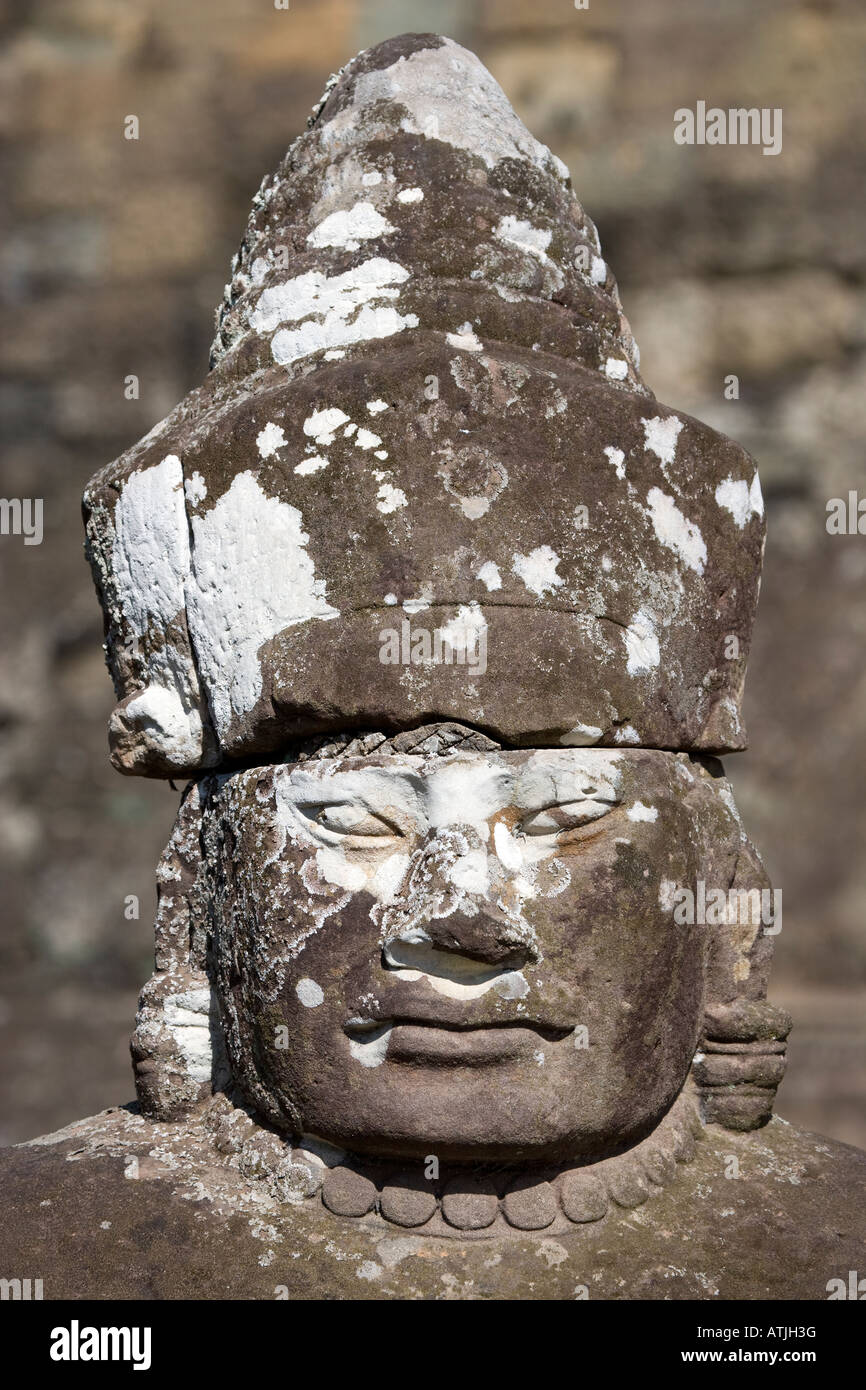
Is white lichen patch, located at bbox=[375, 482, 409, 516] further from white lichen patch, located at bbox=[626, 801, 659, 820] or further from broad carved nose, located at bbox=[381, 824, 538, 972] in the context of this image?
white lichen patch, located at bbox=[626, 801, 659, 820]

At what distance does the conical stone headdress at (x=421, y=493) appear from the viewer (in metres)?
2.52

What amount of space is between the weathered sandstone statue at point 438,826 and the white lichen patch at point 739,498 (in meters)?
0.01

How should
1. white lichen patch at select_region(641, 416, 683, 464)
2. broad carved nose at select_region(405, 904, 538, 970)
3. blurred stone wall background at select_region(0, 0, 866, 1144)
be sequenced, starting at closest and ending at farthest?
broad carved nose at select_region(405, 904, 538, 970) < white lichen patch at select_region(641, 416, 683, 464) < blurred stone wall background at select_region(0, 0, 866, 1144)

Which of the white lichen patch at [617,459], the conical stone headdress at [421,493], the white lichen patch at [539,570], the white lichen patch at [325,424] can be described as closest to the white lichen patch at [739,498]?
the conical stone headdress at [421,493]

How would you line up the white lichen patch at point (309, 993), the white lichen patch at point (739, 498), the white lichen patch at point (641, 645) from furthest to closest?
the white lichen patch at point (739, 498) < the white lichen patch at point (641, 645) < the white lichen patch at point (309, 993)

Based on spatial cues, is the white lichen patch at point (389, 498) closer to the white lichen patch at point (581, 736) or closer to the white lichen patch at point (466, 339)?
the white lichen patch at point (466, 339)

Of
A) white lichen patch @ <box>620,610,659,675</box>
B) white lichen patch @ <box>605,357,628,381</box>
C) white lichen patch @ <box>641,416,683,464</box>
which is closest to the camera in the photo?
white lichen patch @ <box>620,610,659,675</box>

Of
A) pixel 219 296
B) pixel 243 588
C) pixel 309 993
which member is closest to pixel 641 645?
pixel 243 588

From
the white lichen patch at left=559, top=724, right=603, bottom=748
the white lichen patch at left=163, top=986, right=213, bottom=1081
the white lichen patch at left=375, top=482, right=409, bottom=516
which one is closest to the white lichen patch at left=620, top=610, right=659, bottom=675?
the white lichen patch at left=559, top=724, right=603, bottom=748

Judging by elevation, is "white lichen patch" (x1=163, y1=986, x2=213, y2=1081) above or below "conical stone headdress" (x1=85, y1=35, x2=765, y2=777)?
below

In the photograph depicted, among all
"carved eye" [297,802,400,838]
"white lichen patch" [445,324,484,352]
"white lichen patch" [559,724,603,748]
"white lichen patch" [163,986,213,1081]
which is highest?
"white lichen patch" [445,324,484,352]

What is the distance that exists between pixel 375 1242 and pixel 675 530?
4.84 ft

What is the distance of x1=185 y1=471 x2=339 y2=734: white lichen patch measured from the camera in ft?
8.57

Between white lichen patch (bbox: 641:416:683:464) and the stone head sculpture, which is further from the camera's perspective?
white lichen patch (bbox: 641:416:683:464)
